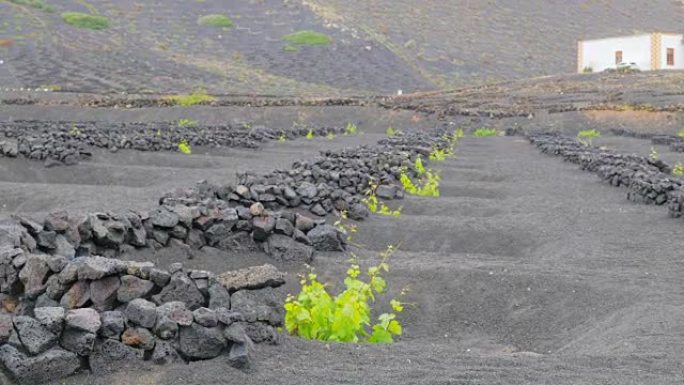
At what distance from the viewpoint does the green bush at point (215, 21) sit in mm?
67688

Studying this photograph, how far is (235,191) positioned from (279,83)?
149 feet

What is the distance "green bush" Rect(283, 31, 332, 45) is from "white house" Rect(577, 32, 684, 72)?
62.0ft

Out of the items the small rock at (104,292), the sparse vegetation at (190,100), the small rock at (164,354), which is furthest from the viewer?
the sparse vegetation at (190,100)

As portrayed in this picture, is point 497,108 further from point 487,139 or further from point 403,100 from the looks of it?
point 487,139

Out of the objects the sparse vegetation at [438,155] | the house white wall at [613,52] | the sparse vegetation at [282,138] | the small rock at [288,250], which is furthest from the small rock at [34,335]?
the house white wall at [613,52]

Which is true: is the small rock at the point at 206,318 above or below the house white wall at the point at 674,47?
below

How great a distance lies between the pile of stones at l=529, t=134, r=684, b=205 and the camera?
1386 centimetres

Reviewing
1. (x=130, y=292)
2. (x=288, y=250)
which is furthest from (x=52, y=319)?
(x=288, y=250)

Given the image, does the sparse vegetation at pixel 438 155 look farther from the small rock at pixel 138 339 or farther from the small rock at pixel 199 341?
the small rock at pixel 138 339

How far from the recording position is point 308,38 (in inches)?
2534

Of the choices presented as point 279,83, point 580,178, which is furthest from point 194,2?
point 580,178

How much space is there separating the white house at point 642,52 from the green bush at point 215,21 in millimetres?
27595

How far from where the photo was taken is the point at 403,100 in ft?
148

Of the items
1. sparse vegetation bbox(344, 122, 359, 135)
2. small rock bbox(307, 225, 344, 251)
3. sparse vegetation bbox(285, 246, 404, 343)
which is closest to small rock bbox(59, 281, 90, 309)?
sparse vegetation bbox(285, 246, 404, 343)
